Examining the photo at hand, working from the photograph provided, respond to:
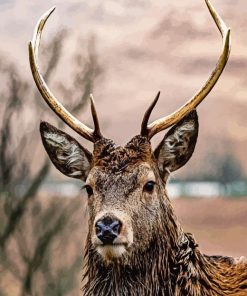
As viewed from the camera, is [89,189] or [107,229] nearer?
[107,229]

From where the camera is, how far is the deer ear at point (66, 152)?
7011mm

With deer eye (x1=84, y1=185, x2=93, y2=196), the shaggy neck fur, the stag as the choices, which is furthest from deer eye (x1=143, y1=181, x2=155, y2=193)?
deer eye (x1=84, y1=185, x2=93, y2=196)

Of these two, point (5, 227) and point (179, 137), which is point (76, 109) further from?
point (179, 137)

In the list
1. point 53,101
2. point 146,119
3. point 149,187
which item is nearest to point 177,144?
point 146,119

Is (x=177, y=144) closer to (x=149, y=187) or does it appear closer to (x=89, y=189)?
(x=149, y=187)

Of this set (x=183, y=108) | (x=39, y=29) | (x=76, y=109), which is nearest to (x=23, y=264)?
(x=76, y=109)

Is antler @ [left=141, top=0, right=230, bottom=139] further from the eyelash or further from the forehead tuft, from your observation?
the eyelash

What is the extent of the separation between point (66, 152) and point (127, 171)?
678mm

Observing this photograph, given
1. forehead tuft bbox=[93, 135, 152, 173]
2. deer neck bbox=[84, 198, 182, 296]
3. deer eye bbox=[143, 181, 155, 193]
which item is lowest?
deer neck bbox=[84, 198, 182, 296]

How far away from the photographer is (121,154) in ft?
21.9

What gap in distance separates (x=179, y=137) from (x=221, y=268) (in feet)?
3.34

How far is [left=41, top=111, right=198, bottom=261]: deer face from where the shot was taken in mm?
6344

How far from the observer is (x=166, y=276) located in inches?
266

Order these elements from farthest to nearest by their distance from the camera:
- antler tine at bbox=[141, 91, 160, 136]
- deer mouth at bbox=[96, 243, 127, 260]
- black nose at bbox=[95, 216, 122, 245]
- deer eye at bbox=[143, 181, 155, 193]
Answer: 1. antler tine at bbox=[141, 91, 160, 136]
2. deer eye at bbox=[143, 181, 155, 193]
3. deer mouth at bbox=[96, 243, 127, 260]
4. black nose at bbox=[95, 216, 122, 245]
